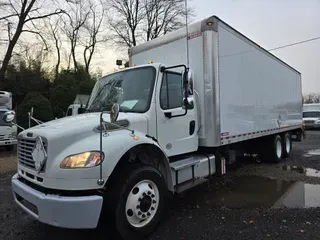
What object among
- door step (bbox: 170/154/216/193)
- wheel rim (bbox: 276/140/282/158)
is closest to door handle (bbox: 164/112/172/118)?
door step (bbox: 170/154/216/193)

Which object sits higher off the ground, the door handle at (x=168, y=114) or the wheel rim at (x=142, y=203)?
the door handle at (x=168, y=114)

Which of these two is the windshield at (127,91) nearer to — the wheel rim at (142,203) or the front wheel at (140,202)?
the front wheel at (140,202)

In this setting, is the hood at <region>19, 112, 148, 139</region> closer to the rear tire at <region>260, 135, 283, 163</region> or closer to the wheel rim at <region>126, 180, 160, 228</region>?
the wheel rim at <region>126, 180, 160, 228</region>

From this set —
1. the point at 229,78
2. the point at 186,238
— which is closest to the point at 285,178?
the point at 229,78

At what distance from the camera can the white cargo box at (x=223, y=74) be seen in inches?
222

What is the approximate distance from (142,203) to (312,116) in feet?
89.0

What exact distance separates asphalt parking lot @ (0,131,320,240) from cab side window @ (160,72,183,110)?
1.87 metres

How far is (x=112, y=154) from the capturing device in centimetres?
361

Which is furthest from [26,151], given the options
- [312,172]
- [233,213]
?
[312,172]

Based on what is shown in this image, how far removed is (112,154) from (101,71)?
3516 cm

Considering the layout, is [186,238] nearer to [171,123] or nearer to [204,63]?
[171,123]

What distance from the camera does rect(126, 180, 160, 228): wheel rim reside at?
12.6ft

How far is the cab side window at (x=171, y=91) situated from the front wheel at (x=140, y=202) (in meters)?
1.23

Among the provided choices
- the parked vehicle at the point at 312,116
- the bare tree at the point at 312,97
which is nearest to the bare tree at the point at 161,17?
the parked vehicle at the point at 312,116
